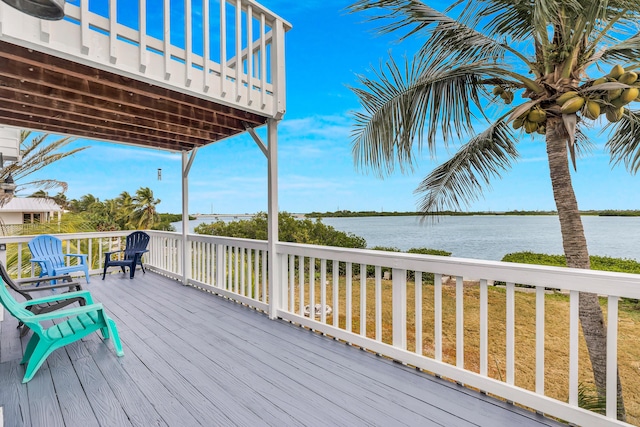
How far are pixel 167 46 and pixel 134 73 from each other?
0.43 m

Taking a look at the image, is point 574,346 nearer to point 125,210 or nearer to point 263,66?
point 263,66

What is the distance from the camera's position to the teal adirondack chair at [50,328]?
240cm

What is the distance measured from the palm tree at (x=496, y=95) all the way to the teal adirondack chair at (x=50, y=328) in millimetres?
2941

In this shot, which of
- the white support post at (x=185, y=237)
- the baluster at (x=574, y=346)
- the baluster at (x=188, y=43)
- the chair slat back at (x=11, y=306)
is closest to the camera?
the baluster at (x=574, y=346)

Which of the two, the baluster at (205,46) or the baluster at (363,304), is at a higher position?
the baluster at (205,46)

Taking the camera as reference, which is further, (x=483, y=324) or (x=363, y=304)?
(x=363, y=304)

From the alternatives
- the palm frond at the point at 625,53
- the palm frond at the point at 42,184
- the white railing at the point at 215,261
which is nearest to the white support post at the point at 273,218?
the white railing at the point at 215,261

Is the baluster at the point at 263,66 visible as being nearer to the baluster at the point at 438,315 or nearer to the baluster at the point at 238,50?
the baluster at the point at 238,50

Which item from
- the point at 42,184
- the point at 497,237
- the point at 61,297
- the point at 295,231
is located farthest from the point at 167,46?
the point at 295,231

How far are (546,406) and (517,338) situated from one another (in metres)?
8.48

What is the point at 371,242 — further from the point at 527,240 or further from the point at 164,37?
the point at 164,37

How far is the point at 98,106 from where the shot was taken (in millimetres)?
3541

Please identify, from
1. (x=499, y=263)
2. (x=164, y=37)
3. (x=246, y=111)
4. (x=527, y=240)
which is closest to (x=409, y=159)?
(x=499, y=263)

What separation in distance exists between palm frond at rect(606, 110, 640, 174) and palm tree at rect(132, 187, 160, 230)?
23.6m
